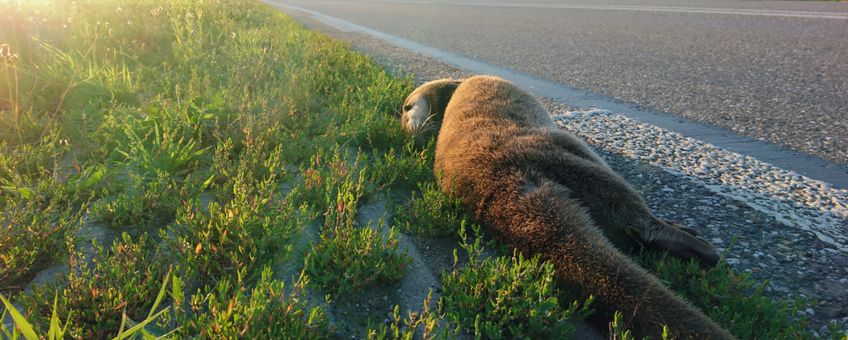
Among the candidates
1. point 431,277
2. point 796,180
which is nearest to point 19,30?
point 431,277

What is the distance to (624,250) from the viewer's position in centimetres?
228

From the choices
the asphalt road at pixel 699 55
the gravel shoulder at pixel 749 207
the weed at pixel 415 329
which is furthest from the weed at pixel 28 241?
the asphalt road at pixel 699 55

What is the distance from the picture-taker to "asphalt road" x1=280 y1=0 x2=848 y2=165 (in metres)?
4.11

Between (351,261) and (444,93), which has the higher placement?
(351,261)

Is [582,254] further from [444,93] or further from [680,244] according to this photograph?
[444,93]

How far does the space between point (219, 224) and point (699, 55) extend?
669 cm

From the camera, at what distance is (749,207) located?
2.56m

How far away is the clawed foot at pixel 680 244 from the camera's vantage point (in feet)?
6.93

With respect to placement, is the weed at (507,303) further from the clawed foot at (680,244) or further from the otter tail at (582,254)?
the clawed foot at (680,244)

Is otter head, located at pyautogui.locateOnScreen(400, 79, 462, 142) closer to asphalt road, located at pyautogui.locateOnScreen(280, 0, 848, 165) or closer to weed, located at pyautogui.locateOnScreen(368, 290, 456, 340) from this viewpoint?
asphalt road, located at pyautogui.locateOnScreen(280, 0, 848, 165)

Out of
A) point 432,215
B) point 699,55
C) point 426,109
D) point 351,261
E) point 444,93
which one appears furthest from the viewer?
point 699,55

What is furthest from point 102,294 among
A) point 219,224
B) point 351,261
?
point 351,261

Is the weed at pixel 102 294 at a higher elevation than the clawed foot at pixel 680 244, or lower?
higher

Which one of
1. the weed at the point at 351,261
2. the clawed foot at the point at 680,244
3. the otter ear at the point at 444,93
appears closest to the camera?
the weed at the point at 351,261
